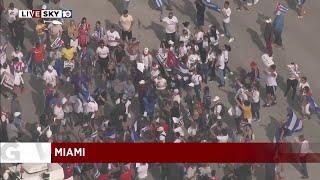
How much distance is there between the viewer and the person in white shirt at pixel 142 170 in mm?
18283

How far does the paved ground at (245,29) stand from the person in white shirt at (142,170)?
3562mm

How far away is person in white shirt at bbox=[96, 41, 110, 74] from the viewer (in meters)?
21.0

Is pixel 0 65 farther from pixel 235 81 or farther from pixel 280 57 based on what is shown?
pixel 280 57

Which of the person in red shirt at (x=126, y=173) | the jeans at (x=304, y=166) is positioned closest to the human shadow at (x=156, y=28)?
the person in red shirt at (x=126, y=173)

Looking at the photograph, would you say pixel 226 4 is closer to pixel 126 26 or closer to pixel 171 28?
pixel 171 28

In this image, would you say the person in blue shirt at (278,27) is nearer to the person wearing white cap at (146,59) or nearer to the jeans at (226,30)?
the jeans at (226,30)

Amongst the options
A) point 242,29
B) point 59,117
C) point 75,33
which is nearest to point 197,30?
point 242,29

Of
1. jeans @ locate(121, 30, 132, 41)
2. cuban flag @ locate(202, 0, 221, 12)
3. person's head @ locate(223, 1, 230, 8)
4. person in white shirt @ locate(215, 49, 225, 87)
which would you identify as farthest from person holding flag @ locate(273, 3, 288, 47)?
jeans @ locate(121, 30, 132, 41)

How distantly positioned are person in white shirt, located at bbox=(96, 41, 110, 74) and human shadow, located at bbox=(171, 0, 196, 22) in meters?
3.10

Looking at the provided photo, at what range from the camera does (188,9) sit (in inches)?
903

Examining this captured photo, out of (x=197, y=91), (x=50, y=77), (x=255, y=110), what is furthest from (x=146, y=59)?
(x=255, y=110)

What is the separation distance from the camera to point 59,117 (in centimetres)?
1956

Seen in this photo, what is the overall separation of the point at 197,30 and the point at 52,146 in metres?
6.53

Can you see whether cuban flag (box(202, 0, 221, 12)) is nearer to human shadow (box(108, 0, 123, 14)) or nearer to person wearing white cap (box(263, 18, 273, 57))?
person wearing white cap (box(263, 18, 273, 57))
